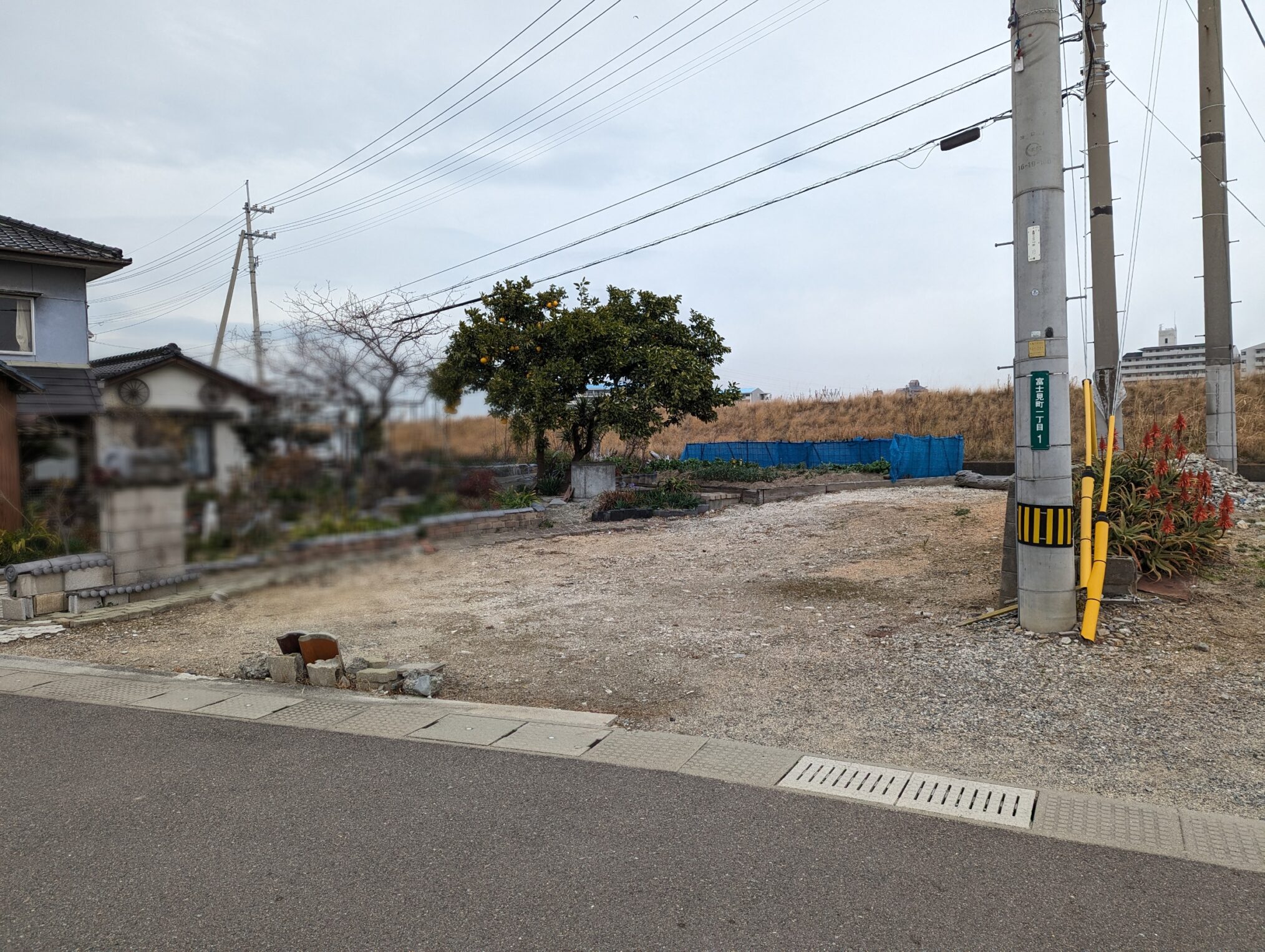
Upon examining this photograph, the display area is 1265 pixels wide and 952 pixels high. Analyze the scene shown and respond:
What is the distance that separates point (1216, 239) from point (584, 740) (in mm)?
17100

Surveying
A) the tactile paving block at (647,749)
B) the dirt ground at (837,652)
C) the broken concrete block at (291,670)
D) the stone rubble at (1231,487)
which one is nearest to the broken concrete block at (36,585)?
the dirt ground at (837,652)

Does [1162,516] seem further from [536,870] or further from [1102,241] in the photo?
[1102,241]

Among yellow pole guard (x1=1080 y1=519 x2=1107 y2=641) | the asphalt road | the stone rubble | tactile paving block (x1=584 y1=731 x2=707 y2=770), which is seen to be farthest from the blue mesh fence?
the asphalt road

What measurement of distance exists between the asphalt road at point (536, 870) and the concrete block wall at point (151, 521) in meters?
1.98

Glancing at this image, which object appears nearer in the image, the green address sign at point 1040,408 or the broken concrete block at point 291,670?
the broken concrete block at point 291,670

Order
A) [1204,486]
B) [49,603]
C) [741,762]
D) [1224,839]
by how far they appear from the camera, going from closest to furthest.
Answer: [1224,839], [741,762], [1204,486], [49,603]

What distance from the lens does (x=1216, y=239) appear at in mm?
16484

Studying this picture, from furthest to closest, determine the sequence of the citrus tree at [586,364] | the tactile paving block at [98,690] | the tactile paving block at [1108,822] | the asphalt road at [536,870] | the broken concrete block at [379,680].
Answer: the citrus tree at [586,364]
the broken concrete block at [379,680]
the tactile paving block at [98,690]
the tactile paving block at [1108,822]
the asphalt road at [536,870]

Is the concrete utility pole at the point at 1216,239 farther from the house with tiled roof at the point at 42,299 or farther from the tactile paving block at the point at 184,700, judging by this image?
the house with tiled roof at the point at 42,299

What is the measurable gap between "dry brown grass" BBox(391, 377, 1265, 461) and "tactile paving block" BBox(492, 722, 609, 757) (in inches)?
521

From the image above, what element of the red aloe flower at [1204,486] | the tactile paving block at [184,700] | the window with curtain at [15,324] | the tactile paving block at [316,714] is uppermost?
the window with curtain at [15,324]

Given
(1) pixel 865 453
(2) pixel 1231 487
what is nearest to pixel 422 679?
(2) pixel 1231 487

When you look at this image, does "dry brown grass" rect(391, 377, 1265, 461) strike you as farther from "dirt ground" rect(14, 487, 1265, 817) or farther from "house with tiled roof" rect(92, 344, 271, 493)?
"house with tiled roof" rect(92, 344, 271, 493)

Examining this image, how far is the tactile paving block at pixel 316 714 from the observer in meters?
6.06
